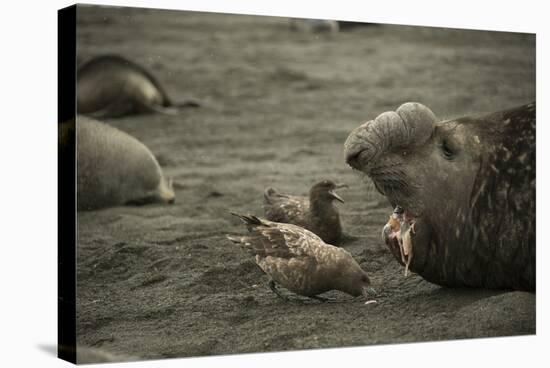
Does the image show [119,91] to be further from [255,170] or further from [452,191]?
[452,191]

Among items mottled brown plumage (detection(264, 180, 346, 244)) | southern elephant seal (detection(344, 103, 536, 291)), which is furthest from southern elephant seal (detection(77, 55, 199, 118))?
southern elephant seal (detection(344, 103, 536, 291))

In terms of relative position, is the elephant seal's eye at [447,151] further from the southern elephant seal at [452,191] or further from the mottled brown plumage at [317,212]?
the mottled brown plumage at [317,212]

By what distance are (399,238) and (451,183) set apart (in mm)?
405

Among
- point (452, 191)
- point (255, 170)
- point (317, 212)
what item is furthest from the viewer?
point (255, 170)

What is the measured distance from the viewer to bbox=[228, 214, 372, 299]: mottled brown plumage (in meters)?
4.91

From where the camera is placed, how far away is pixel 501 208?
16.8ft

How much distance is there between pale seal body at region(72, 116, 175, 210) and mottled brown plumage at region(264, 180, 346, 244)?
3.68ft

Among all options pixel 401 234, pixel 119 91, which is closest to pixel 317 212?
pixel 401 234

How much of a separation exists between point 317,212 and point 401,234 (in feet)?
1.77

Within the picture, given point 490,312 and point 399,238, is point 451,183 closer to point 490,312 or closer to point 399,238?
point 399,238

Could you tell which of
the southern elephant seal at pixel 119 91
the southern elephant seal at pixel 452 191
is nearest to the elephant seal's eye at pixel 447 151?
the southern elephant seal at pixel 452 191

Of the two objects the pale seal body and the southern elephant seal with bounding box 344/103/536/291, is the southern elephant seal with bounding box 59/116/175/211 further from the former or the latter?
the southern elephant seal with bounding box 344/103/536/291

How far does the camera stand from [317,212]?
17.8ft

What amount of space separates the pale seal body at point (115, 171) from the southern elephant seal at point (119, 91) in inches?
9.5
